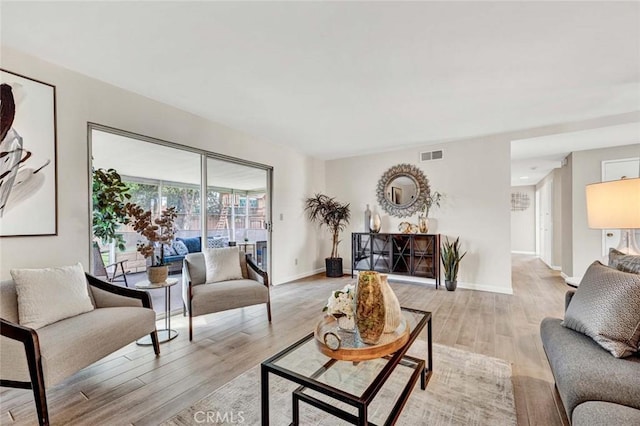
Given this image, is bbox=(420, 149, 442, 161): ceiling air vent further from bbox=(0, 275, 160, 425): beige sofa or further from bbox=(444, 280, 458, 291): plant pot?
bbox=(0, 275, 160, 425): beige sofa

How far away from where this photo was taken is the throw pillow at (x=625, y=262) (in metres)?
1.59

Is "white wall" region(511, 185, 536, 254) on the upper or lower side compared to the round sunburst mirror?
lower

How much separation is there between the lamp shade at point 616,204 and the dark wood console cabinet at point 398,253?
241 cm

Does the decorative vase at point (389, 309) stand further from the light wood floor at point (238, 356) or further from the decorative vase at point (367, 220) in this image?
the decorative vase at point (367, 220)

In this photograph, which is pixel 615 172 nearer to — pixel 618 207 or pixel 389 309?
pixel 618 207

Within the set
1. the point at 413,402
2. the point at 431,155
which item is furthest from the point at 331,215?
the point at 413,402

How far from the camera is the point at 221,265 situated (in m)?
3.10

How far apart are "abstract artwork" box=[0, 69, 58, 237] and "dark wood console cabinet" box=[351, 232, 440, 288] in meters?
4.12

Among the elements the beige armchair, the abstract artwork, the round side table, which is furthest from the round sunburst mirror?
the abstract artwork

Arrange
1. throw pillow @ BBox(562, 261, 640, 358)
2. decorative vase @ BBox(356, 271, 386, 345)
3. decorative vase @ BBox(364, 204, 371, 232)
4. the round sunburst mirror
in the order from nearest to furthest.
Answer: throw pillow @ BBox(562, 261, 640, 358) < decorative vase @ BBox(356, 271, 386, 345) < the round sunburst mirror < decorative vase @ BBox(364, 204, 371, 232)

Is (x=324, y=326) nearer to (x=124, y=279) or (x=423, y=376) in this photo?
(x=423, y=376)

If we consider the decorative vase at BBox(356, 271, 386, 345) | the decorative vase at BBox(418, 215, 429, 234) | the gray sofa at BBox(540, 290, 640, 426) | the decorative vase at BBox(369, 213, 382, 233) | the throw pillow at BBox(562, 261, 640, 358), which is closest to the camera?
the gray sofa at BBox(540, 290, 640, 426)

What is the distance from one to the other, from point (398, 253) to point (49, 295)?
4.27 metres

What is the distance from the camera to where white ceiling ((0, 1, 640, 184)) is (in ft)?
5.71
